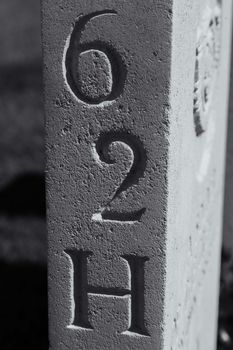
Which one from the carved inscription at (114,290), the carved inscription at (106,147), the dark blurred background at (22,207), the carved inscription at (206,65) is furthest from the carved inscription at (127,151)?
the dark blurred background at (22,207)

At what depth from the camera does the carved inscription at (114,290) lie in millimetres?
1544

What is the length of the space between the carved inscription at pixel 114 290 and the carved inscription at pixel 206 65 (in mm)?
421

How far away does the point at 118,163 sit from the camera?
1.50 meters

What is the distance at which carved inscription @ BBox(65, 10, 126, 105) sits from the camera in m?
1.43

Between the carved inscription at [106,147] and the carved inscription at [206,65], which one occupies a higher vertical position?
the carved inscription at [206,65]

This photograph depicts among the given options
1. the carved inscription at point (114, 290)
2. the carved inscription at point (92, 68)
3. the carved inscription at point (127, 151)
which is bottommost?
the carved inscription at point (114, 290)

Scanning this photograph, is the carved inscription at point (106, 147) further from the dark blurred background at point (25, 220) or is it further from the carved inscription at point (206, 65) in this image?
the dark blurred background at point (25, 220)

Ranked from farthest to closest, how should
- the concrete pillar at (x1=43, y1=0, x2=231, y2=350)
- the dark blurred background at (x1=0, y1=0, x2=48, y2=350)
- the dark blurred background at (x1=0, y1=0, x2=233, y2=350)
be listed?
1. the dark blurred background at (x1=0, y1=0, x2=48, y2=350)
2. the dark blurred background at (x1=0, y1=0, x2=233, y2=350)
3. the concrete pillar at (x1=43, y1=0, x2=231, y2=350)

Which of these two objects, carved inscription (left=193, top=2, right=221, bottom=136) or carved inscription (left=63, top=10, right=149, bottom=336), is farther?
carved inscription (left=193, top=2, right=221, bottom=136)

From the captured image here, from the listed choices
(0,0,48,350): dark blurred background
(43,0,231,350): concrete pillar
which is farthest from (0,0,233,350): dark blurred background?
(43,0,231,350): concrete pillar

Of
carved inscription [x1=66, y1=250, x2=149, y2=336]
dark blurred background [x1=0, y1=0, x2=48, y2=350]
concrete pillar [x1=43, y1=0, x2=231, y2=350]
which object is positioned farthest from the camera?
dark blurred background [x1=0, y1=0, x2=48, y2=350]

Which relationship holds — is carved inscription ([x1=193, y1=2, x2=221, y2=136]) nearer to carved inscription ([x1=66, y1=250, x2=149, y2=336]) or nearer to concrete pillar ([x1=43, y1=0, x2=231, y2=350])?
concrete pillar ([x1=43, y1=0, x2=231, y2=350])

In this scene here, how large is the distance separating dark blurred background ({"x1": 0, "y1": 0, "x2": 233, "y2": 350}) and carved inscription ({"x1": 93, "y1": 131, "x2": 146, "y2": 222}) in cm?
149

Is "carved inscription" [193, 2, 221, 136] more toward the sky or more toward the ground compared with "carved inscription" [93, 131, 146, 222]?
more toward the sky
